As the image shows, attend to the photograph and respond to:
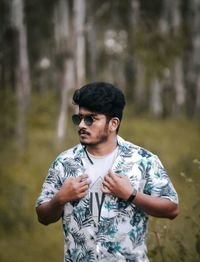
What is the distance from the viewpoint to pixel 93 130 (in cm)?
346

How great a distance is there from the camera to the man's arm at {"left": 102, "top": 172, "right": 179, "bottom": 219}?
10.7 feet

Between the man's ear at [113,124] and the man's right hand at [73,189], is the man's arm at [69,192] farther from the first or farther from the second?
the man's ear at [113,124]

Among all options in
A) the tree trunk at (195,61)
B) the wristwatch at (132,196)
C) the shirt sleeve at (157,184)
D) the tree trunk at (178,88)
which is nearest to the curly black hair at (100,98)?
the shirt sleeve at (157,184)

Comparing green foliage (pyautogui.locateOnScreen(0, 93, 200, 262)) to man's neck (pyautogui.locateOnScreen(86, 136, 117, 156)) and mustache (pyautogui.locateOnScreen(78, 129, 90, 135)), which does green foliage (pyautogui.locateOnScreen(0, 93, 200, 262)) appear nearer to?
man's neck (pyautogui.locateOnScreen(86, 136, 117, 156))

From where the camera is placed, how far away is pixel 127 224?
3385 mm

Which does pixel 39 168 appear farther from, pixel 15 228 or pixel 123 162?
pixel 123 162

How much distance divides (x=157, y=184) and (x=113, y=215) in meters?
0.27

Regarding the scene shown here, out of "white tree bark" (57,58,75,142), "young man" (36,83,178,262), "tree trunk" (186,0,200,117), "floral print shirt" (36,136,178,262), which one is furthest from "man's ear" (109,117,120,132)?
"tree trunk" (186,0,200,117)

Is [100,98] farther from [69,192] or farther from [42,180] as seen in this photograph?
[42,180]

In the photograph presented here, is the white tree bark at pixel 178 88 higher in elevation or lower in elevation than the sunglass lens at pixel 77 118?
lower

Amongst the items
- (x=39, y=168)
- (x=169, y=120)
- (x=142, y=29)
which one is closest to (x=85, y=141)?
(x=39, y=168)

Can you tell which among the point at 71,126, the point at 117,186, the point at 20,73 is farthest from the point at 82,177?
the point at 71,126

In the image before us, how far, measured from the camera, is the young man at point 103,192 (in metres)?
3.37

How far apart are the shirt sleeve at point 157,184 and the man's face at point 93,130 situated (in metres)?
0.28
